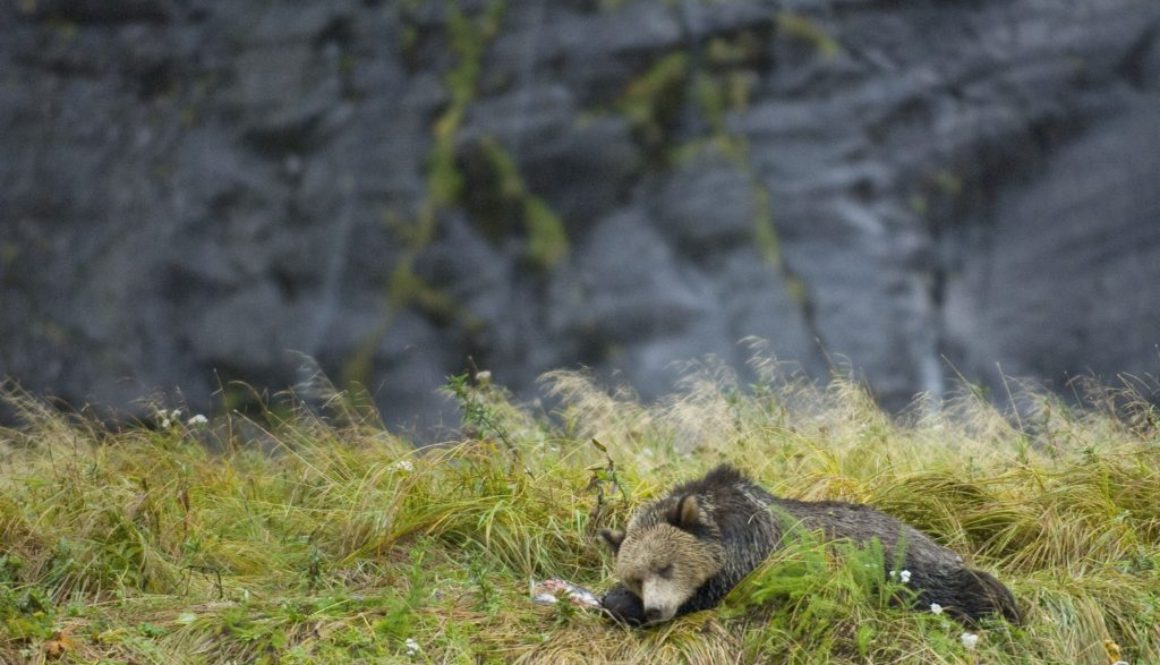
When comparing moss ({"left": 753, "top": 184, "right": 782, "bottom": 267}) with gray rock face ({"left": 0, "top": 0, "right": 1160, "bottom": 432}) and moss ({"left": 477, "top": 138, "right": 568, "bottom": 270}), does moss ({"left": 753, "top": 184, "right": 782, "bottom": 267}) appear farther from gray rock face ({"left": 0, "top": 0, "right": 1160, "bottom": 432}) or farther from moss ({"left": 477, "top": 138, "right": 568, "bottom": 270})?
moss ({"left": 477, "top": 138, "right": 568, "bottom": 270})

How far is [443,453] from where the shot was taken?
5.98 metres

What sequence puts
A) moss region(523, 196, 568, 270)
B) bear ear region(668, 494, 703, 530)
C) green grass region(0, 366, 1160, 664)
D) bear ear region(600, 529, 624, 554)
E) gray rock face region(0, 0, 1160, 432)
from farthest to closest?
moss region(523, 196, 568, 270) → gray rock face region(0, 0, 1160, 432) → bear ear region(600, 529, 624, 554) → bear ear region(668, 494, 703, 530) → green grass region(0, 366, 1160, 664)

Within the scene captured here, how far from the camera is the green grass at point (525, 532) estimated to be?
4730 millimetres

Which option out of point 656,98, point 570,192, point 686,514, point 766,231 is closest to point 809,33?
point 656,98

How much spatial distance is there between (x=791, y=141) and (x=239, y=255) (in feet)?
13.0

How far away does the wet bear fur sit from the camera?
481cm

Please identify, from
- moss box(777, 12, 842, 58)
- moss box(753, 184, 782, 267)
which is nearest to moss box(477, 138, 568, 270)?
moss box(753, 184, 782, 267)

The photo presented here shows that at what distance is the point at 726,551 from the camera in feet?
16.1

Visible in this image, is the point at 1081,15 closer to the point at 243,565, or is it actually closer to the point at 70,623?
the point at 243,565

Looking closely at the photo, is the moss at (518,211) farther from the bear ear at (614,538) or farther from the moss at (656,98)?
the bear ear at (614,538)

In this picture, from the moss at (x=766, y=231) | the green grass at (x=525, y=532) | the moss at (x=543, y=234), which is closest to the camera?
the green grass at (x=525, y=532)

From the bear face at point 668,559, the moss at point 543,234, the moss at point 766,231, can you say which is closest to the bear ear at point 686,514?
the bear face at point 668,559

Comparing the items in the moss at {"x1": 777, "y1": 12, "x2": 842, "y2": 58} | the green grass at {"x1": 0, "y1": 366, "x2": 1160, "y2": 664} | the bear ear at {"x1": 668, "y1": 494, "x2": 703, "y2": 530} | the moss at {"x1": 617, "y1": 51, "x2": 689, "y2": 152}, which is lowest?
the green grass at {"x1": 0, "y1": 366, "x2": 1160, "y2": 664}

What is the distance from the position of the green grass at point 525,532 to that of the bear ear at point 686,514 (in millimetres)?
305
